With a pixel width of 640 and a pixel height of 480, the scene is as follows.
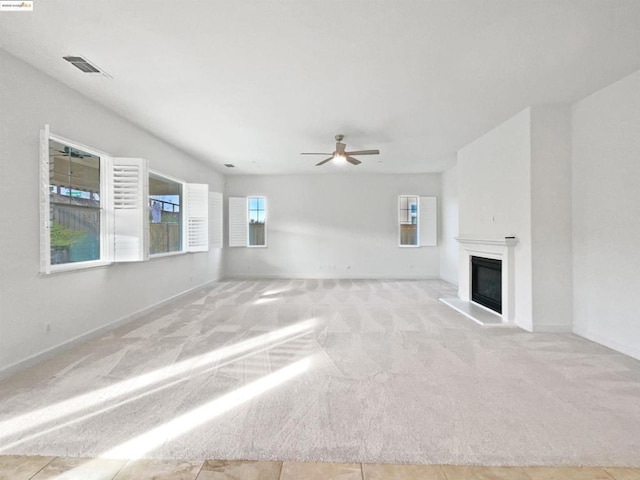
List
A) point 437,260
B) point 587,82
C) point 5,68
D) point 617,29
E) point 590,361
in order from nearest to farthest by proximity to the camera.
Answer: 1. point 617,29
2. point 5,68
3. point 590,361
4. point 587,82
5. point 437,260

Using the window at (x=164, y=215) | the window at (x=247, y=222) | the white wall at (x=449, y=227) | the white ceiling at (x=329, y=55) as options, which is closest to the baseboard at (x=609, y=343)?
the white ceiling at (x=329, y=55)

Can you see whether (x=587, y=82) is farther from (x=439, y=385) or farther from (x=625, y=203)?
(x=439, y=385)

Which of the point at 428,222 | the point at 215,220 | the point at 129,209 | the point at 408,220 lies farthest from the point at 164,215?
the point at 428,222

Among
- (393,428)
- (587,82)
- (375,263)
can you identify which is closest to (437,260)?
(375,263)

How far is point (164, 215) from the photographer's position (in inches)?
241

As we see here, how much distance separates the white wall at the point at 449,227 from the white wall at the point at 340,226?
0.35 meters

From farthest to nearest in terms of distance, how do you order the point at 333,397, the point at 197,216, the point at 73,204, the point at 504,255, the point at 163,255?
the point at 197,216, the point at 163,255, the point at 504,255, the point at 73,204, the point at 333,397

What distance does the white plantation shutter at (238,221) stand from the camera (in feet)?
29.7

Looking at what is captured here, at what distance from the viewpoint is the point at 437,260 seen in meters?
9.09

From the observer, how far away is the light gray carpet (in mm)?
1946

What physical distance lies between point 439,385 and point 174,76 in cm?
387

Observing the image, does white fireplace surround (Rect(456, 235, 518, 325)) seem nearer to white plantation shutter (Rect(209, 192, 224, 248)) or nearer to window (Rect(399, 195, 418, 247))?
window (Rect(399, 195, 418, 247))

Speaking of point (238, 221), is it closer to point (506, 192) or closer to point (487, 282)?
point (487, 282)

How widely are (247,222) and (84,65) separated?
20.2 feet
